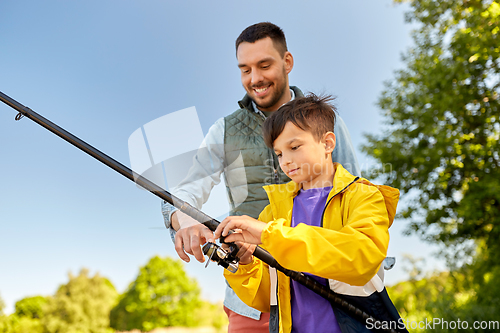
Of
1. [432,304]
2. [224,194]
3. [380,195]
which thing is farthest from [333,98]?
[432,304]

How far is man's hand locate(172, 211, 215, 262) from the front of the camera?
5.67ft

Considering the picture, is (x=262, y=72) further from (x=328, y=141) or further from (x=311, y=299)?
(x=311, y=299)

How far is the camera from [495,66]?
1035cm

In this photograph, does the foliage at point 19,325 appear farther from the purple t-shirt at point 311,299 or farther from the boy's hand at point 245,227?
the boy's hand at point 245,227

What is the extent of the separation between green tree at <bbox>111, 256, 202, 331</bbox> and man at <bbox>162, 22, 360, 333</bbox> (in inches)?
873

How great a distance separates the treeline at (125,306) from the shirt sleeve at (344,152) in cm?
1694

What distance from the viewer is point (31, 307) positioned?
2286cm

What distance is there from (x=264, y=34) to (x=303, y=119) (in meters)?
1.23

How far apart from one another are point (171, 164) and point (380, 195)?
115 cm

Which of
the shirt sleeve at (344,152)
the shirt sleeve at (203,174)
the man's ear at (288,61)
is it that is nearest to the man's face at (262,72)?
the man's ear at (288,61)

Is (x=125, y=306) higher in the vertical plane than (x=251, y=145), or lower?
lower

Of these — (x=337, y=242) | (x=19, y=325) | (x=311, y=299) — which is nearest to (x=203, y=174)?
(x=311, y=299)

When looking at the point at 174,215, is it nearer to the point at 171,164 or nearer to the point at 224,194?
the point at 171,164

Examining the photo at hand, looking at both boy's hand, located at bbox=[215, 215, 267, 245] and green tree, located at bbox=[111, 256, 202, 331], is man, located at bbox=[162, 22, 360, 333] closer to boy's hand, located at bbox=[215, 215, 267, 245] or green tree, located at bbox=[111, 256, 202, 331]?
boy's hand, located at bbox=[215, 215, 267, 245]
